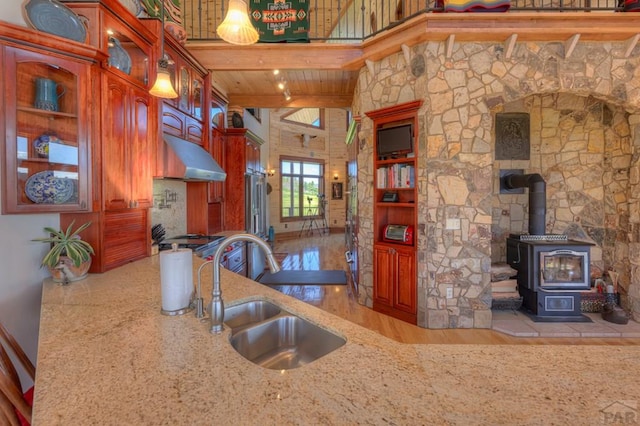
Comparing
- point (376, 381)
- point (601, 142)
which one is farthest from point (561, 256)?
point (376, 381)

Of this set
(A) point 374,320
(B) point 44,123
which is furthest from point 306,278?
(B) point 44,123

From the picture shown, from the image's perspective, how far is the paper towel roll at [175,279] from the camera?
134 centimetres

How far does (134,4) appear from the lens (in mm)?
2646

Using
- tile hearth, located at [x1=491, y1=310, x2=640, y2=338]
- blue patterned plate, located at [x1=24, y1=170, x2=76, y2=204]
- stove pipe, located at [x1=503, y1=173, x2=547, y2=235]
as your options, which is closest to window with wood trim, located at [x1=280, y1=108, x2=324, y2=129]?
stove pipe, located at [x1=503, y1=173, x2=547, y2=235]

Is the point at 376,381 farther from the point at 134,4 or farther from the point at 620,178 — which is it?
the point at 620,178

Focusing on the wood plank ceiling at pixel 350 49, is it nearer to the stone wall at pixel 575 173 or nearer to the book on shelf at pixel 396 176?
the stone wall at pixel 575 173

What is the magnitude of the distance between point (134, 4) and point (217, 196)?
2.51m

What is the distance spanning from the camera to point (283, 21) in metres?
3.96

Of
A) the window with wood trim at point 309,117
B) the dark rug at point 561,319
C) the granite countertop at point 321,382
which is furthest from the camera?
the window with wood trim at point 309,117

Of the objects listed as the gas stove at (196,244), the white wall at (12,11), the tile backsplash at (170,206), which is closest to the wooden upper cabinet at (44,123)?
the white wall at (12,11)

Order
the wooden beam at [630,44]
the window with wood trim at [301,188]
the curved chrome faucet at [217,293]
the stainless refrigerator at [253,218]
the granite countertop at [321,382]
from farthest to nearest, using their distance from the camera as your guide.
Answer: the window with wood trim at [301,188] → the stainless refrigerator at [253,218] → the wooden beam at [630,44] → the curved chrome faucet at [217,293] → the granite countertop at [321,382]

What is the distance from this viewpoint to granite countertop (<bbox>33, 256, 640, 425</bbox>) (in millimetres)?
726

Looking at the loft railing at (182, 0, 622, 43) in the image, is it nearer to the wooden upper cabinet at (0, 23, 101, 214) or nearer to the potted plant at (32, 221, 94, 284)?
the wooden upper cabinet at (0, 23, 101, 214)

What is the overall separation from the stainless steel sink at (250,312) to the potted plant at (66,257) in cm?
123
